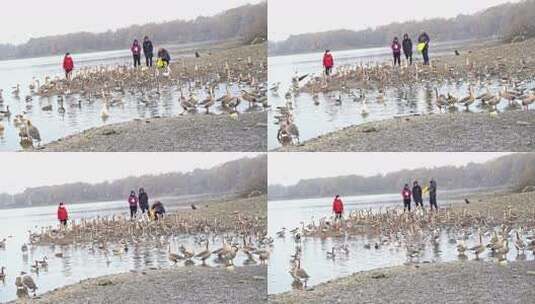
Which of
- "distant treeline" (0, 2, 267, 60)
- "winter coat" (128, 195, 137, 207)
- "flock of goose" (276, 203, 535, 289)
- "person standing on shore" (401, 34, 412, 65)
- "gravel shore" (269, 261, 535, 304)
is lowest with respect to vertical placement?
"gravel shore" (269, 261, 535, 304)

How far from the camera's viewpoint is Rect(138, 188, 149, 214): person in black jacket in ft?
30.2

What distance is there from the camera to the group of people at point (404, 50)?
374 inches

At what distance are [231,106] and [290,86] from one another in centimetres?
60

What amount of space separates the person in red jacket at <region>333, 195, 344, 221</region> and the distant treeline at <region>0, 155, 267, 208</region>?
0.71m

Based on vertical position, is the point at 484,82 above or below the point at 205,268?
above

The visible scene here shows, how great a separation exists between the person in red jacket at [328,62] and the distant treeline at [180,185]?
43.9 inches

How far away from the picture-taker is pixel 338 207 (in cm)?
941

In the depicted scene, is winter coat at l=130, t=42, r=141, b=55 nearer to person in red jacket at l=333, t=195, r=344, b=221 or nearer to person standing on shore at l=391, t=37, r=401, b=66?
person in red jacket at l=333, t=195, r=344, b=221

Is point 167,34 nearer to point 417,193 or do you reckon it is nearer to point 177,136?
point 177,136

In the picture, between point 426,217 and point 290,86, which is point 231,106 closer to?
point 290,86

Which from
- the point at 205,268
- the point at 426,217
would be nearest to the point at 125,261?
the point at 205,268

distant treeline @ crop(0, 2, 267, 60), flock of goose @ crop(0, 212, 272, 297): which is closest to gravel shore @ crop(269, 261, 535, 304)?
flock of goose @ crop(0, 212, 272, 297)

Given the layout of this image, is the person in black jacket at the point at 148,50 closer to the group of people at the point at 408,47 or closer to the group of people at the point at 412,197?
the group of people at the point at 412,197

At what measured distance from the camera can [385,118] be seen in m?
9.29
